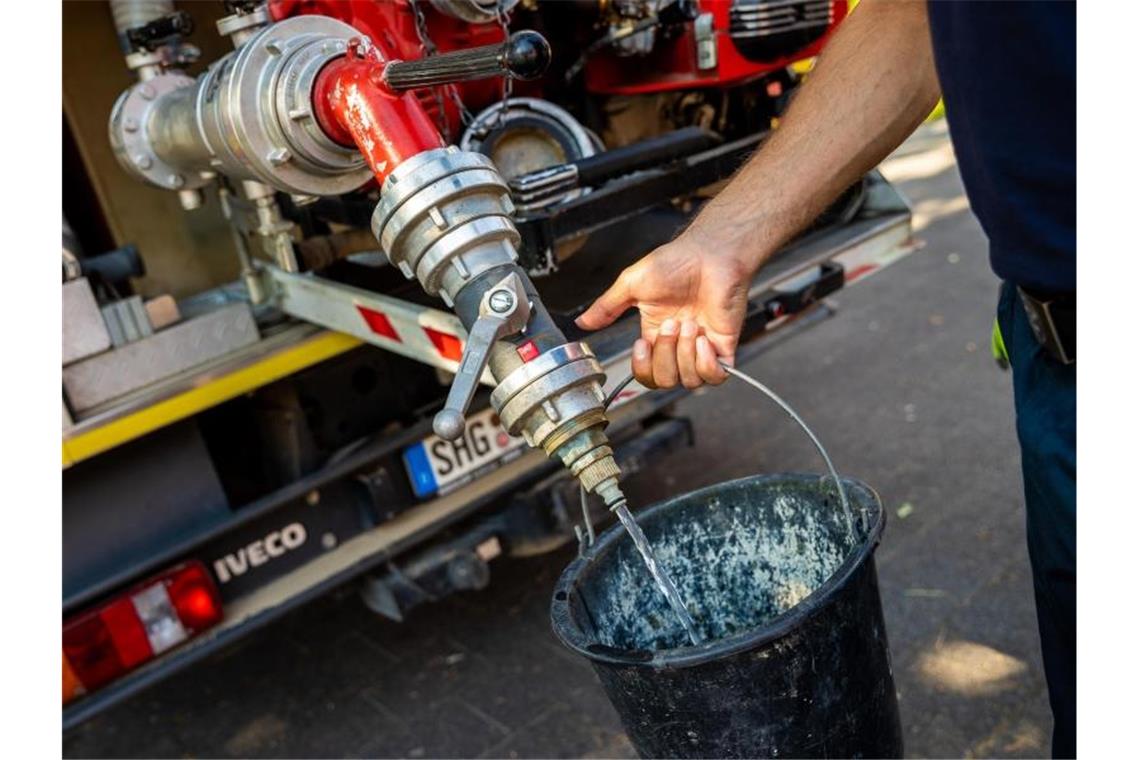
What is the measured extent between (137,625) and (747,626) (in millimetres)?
1443

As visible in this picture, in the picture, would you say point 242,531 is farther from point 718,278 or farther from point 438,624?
point 718,278

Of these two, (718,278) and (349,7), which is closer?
(718,278)

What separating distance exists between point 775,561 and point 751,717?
1.47 ft

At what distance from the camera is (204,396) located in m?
2.74

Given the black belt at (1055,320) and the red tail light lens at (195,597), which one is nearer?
the black belt at (1055,320)

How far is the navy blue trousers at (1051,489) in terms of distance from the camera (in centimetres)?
154

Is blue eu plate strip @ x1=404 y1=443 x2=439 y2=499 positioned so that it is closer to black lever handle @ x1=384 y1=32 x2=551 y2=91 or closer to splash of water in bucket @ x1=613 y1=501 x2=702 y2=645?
splash of water in bucket @ x1=613 y1=501 x2=702 y2=645

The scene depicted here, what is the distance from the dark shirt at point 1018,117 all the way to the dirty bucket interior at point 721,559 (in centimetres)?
63

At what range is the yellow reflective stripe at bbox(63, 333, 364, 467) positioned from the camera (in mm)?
2576

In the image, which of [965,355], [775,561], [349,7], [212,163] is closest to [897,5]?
[775,561]

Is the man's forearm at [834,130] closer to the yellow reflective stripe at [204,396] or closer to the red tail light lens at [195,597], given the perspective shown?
the yellow reflective stripe at [204,396]

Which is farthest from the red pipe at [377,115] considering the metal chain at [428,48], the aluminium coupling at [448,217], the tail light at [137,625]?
the tail light at [137,625]

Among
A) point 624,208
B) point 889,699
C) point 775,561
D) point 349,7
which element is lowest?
point 889,699

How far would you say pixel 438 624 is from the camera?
11.8ft
